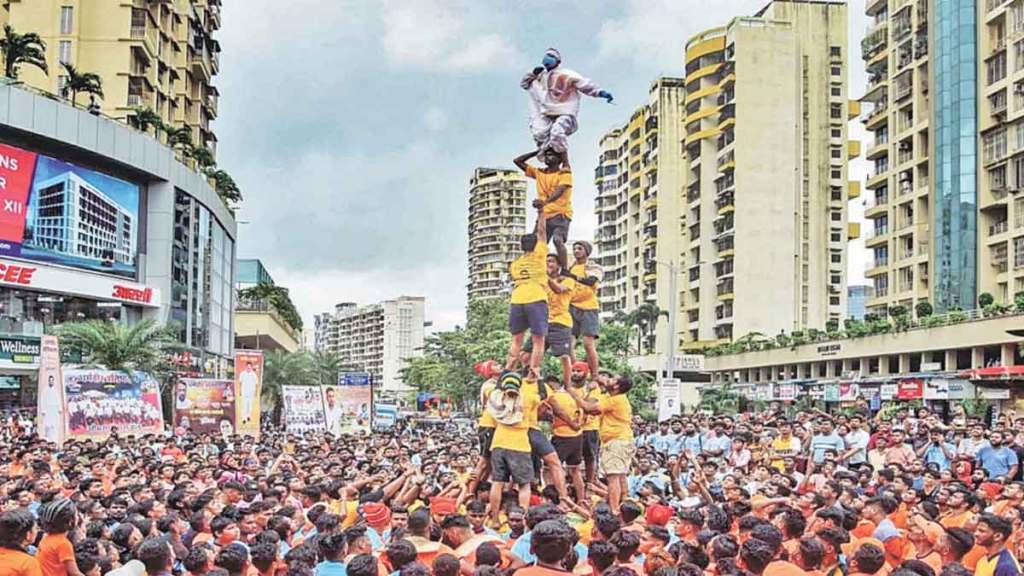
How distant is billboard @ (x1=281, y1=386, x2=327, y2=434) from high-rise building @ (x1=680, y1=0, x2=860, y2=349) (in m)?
49.5

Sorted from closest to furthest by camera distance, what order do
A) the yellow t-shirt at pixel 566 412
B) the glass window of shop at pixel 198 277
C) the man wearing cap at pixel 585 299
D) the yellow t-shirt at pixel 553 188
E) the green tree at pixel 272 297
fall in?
the yellow t-shirt at pixel 566 412, the yellow t-shirt at pixel 553 188, the man wearing cap at pixel 585 299, the glass window of shop at pixel 198 277, the green tree at pixel 272 297

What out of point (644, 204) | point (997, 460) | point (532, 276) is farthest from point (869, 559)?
point (644, 204)

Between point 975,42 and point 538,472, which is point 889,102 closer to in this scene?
point 975,42

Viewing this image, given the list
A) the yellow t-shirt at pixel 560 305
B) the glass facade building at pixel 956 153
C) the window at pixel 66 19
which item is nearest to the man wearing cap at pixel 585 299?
the yellow t-shirt at pixel 560 305

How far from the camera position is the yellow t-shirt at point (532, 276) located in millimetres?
13672

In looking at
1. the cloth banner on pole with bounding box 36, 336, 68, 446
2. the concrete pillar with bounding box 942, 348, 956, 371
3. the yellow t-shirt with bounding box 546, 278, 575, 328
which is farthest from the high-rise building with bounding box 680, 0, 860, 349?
the yellow t-shirt with bounding box 546, 278, 575, 328

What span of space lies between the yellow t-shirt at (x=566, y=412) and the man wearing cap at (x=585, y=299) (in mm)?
1232

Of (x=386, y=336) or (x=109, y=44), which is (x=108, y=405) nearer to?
(x=109, y=44)

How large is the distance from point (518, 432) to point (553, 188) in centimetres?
377

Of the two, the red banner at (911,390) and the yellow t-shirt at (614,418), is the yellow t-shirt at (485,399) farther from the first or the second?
the red banner at (911,390)

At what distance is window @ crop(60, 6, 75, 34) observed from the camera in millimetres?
52906

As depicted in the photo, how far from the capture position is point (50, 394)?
1928 centimetres

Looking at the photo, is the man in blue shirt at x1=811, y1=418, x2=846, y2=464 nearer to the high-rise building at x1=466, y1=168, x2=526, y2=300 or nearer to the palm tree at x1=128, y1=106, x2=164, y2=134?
the palm tree at x1=128, y1=106, x2=164, y2=134

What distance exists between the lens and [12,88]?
39125 millimetres
